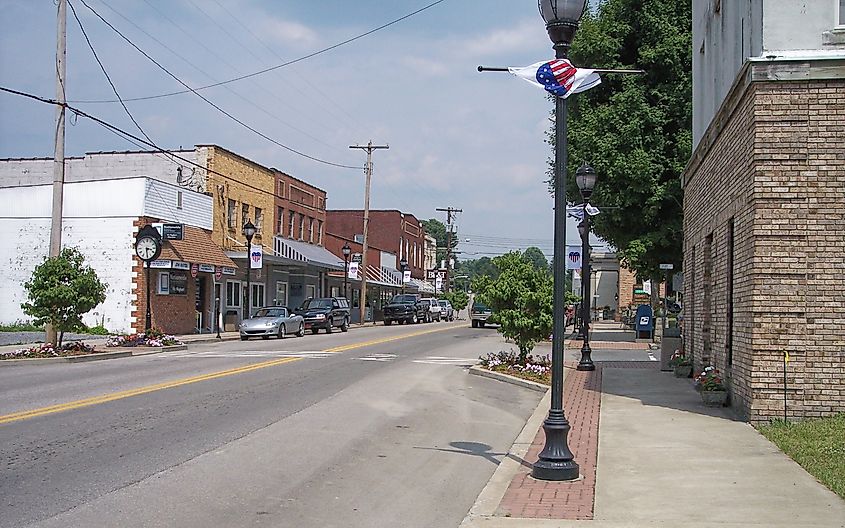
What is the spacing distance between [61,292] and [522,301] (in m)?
12.5

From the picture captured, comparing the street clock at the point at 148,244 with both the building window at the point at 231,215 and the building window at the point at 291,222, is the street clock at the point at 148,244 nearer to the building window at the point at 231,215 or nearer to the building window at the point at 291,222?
the building window at the point at 231,215

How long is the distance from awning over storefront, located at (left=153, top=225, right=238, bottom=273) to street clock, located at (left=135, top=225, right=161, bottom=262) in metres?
2.30

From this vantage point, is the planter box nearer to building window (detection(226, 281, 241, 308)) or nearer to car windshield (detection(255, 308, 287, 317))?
car windshield (detection(255, 308, 287, 317))

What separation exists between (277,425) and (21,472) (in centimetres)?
407

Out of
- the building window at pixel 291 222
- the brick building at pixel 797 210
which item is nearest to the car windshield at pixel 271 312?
the building window at pixel 291 222

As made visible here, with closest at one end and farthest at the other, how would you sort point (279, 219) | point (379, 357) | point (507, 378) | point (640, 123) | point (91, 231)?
1. point (507, 378)
2. point (379, 357)
3. point (640, 123)
4. point (91, 231)
5. point (279, 219)

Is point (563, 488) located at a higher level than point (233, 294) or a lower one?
lower

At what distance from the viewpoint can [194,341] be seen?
34.2 meters

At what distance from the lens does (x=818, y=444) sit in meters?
9.96

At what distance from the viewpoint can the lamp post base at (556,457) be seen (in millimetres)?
8672

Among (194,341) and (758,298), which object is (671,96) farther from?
(758,298)

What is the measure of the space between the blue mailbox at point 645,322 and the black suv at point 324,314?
49.8ft

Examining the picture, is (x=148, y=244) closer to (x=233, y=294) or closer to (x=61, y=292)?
(x=61, y=292)

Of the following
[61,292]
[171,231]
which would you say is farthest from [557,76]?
[171,231]
